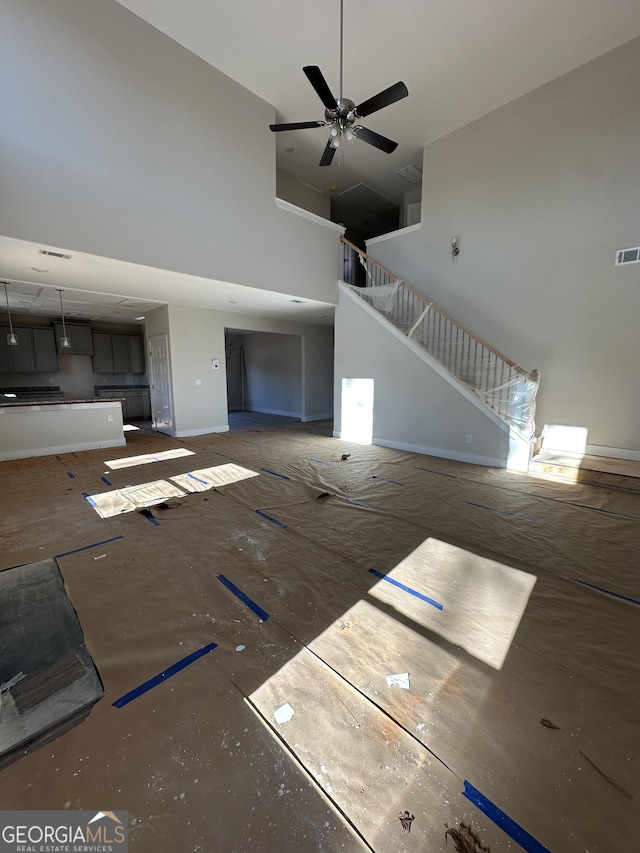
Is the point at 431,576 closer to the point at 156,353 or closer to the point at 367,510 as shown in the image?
the point at 367,510

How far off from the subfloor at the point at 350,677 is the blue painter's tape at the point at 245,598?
0.04 feet

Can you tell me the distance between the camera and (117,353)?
31.8 ft

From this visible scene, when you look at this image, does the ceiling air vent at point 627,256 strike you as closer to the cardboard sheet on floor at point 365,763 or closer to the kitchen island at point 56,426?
the cardboard sheet on floor at point 365,763

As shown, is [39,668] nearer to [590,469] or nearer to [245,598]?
[245,598]

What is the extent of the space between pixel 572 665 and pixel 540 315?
5468 millimetres

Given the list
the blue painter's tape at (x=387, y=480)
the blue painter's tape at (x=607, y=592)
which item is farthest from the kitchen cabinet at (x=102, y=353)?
the blue painter's tape at (x=607, y=592)

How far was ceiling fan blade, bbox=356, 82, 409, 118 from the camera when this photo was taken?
123 inches

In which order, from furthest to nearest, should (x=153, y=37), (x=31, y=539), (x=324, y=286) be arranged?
(x=324, y=286), (x=153, y=37), (x=31, y=539)

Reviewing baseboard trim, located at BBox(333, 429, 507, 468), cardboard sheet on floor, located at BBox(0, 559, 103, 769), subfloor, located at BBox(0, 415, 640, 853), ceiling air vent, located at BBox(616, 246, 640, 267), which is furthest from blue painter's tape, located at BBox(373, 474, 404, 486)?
ceiling air vent, located at BBox(616, 246, 640, 267)

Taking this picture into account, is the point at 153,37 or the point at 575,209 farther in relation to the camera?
the point at 575,209

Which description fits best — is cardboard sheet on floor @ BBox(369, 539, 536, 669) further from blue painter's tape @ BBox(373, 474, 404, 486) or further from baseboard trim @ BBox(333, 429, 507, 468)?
baseboard trim @ BBox(333, 429, 507, 468)

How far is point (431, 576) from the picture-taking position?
2527 millimetres

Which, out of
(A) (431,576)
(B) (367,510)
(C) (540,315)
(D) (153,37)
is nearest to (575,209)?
(C) (540,315)

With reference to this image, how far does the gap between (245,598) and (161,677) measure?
2.16 ft
